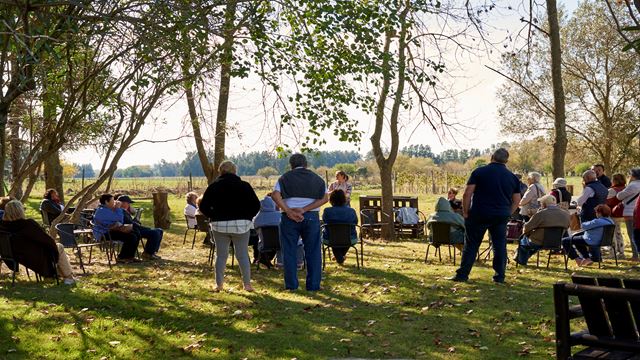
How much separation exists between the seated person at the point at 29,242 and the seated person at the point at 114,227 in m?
2.79

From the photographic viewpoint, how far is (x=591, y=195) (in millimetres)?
13477

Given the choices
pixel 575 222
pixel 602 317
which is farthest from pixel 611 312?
pixel 575 222

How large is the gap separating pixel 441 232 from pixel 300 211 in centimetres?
365

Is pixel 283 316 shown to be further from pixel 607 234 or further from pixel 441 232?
pixel 607 234

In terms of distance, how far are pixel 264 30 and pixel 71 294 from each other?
4.22 m

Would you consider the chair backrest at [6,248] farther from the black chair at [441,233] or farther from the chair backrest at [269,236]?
the black chair at [441,233]

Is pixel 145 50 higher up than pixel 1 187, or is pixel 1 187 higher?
pixel 145 50

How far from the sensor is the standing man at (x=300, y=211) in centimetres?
981

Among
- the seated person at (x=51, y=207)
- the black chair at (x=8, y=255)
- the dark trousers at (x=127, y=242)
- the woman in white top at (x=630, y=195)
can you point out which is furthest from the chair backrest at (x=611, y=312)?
the seated person at (x=51, y=207)

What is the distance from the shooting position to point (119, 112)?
15.9 meters

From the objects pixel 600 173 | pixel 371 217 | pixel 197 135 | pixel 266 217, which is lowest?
pixel 371 217

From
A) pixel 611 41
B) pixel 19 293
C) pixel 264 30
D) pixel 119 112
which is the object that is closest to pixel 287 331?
pixel 19 293

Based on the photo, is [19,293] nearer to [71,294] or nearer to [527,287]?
[71,294]

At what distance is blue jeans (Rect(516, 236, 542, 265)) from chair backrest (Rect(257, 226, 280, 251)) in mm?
3831
